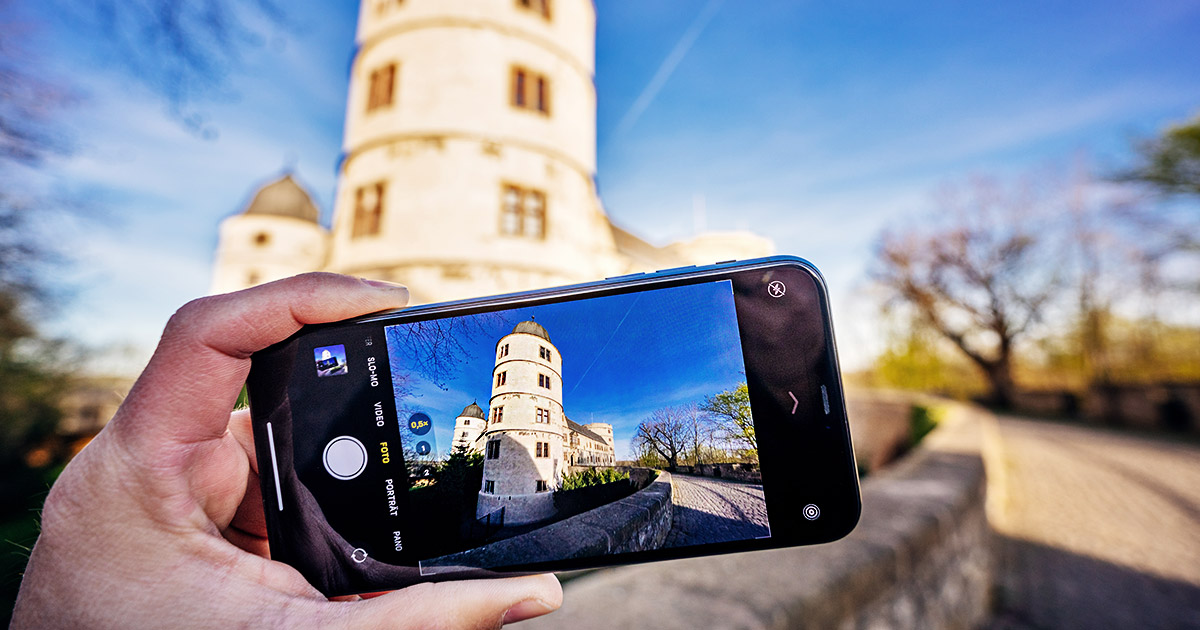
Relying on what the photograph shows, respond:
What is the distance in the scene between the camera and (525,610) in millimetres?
1222

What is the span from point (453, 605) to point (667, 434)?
0.63 metres

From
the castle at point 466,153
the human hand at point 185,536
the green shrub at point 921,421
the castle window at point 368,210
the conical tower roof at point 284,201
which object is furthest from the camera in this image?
the conical tower roof at point 284,201

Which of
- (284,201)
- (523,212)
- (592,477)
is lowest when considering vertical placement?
(592,477)

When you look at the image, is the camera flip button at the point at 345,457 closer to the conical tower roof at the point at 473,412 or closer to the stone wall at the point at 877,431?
the conical tower roof at the point at 473,412

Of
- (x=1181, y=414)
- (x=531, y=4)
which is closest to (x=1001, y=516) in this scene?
(x=1181, y=414)

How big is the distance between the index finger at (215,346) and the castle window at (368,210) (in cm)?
1184

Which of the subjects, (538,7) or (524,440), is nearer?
(524,440)

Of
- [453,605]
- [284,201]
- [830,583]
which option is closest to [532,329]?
[453,605]

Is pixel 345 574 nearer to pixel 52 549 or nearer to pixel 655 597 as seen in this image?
pixel 52 549

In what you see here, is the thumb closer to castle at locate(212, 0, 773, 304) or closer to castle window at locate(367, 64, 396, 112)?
castle at locate(212, 0, 773, 304)

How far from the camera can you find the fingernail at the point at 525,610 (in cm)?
121

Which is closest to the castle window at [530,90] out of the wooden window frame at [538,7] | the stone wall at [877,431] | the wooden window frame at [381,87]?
the wooden window frame at [538,7]

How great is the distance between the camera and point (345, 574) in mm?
1265

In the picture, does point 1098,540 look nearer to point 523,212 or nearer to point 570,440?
point 570,440
